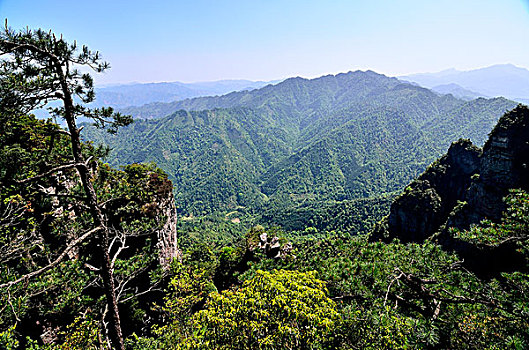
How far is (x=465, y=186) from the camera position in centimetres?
5428

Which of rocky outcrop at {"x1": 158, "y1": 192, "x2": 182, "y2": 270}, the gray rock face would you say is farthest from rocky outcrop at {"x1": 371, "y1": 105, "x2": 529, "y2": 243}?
rocky outcrop at {"x1": 158, "y1": 192, "x2": 182, "y2": 270}

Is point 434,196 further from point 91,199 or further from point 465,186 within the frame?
point 91,199

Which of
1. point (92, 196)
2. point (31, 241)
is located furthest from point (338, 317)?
point (31, 241)

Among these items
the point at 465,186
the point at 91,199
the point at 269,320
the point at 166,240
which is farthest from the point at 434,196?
the point at 91,199

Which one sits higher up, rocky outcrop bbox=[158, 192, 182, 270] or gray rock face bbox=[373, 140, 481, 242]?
rocky outcrop bbox=[158, 192, 182, 270]

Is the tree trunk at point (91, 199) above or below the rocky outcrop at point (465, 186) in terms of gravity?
above

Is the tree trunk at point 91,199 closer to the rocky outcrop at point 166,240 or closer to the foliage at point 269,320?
the foliage at point 269,320

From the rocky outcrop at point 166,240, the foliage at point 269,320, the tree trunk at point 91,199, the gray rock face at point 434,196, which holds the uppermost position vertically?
the tree trunk at point 91,199

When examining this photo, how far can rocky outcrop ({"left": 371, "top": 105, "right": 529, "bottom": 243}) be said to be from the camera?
3459 centimetres

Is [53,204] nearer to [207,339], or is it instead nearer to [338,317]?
[207,339]

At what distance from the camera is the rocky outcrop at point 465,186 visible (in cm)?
3459

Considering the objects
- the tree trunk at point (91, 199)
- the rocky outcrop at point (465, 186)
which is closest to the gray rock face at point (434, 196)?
the rocky outcrop at point (465, 186)

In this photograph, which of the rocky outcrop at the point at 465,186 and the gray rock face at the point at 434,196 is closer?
the rocky outcrop at the point at 465,186

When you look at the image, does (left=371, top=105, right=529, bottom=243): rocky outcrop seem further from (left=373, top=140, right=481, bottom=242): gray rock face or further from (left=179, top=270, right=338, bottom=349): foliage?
(left=179, top=270, right=338, bottom=349): foliage
